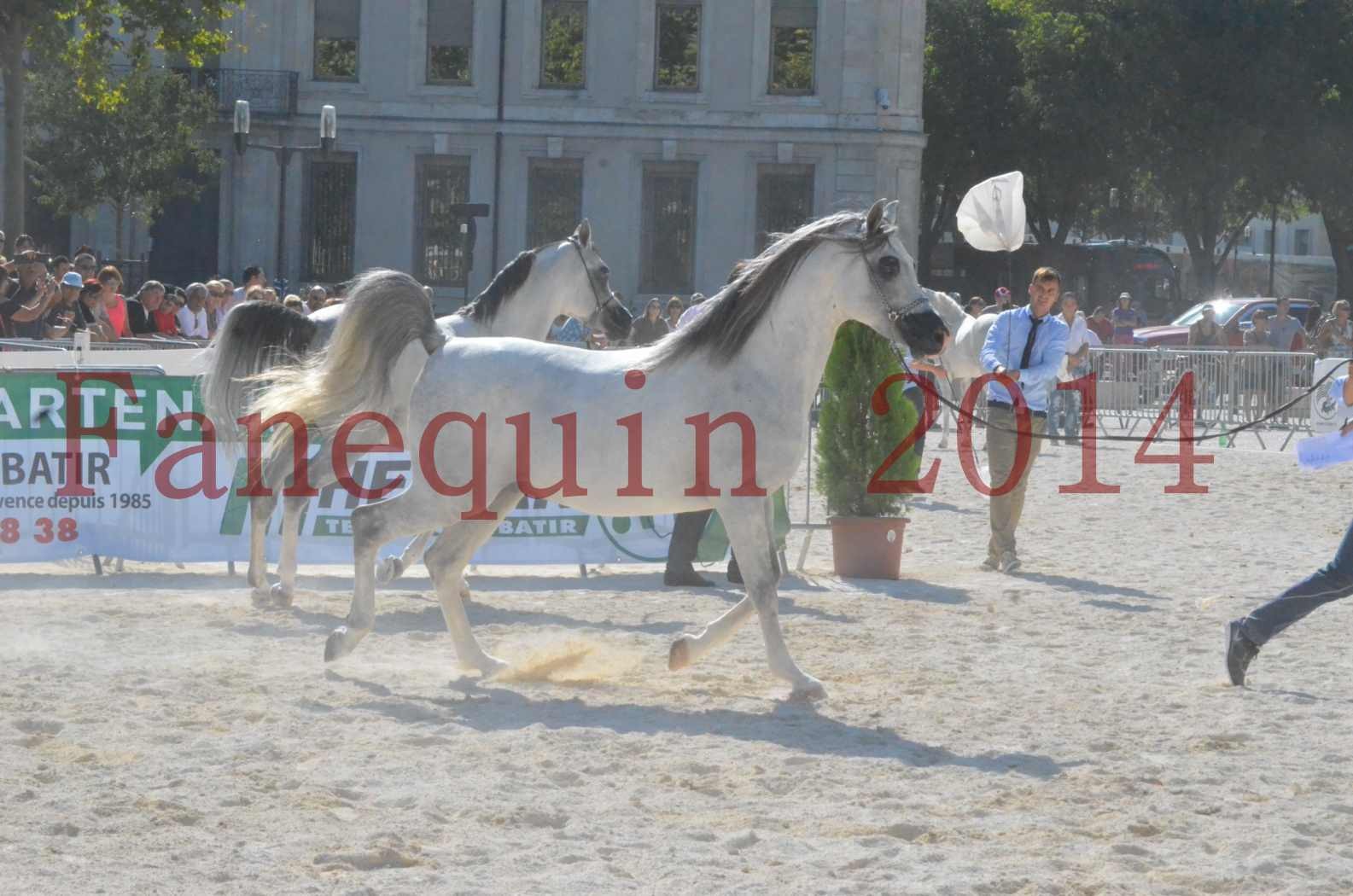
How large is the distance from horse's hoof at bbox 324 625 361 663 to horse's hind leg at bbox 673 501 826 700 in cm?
165

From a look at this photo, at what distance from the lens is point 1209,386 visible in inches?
912

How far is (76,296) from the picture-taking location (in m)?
15.6

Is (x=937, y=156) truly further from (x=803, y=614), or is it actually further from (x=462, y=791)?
(x=462, y=791)

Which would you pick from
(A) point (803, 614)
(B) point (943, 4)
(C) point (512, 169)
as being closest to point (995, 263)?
(B) point (943, 4)

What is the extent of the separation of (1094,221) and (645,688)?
48.4 meters

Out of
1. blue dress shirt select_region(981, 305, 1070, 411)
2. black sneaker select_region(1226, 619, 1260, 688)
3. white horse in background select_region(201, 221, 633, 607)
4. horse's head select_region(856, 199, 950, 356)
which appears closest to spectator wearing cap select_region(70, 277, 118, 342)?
white horse in background select_region(201, 221, 633, 607)

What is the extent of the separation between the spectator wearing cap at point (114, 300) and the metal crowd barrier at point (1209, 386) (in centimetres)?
1268

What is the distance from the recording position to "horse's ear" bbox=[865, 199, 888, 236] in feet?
23.5

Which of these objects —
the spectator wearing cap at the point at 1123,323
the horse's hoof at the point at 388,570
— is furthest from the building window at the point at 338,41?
the horse's hoof at the point at 388,570

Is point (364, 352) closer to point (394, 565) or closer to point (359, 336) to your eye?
point (359, 336)

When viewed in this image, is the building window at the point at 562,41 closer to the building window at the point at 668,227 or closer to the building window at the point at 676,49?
the building window at the point at 676,49

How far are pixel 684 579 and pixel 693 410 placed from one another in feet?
11.7

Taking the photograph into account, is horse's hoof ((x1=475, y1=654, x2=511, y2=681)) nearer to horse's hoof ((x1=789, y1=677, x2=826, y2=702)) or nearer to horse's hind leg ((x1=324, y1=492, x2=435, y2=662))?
horse's hind leg ((x1=324, y1=492, x2=435, y2=662))

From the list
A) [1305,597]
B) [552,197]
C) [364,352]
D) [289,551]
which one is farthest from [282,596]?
[552,197]
